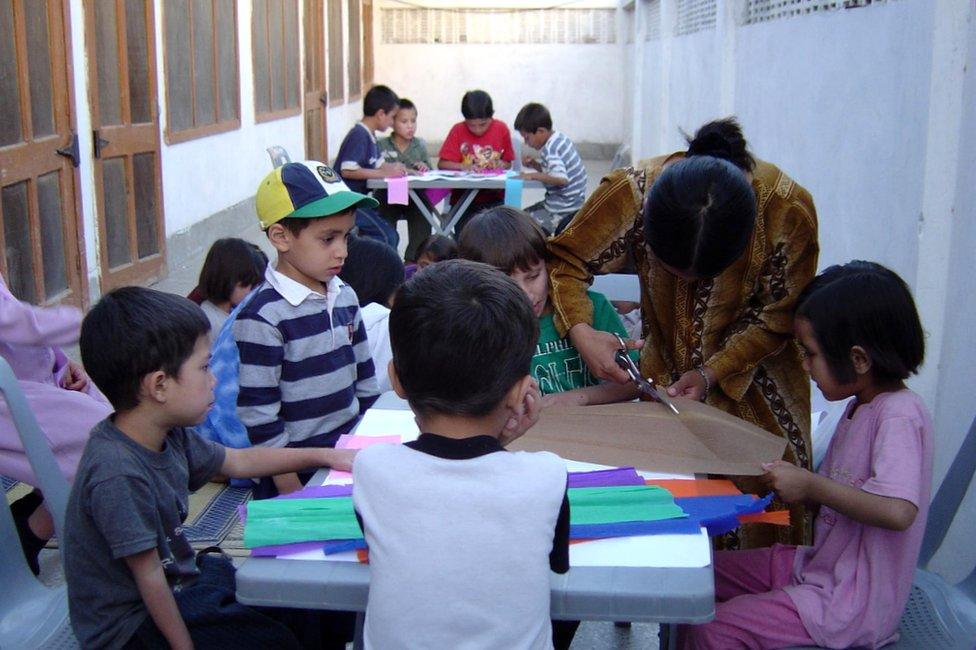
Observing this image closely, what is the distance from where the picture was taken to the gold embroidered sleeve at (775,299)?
7.52 ft

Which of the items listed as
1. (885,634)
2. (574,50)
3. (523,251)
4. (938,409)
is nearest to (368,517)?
(885,634)

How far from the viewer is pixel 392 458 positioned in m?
1.49

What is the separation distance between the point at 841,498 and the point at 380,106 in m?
6.36

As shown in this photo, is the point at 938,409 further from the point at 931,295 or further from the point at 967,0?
the point at 967,0

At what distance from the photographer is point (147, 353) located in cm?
195

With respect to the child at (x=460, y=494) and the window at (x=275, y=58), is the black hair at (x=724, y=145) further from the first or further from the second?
the window at (x=275, y=58)

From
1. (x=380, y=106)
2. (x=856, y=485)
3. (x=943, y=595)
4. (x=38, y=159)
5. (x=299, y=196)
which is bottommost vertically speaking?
(x=943, y=595)

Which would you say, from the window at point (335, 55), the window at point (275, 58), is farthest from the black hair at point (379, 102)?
the window at point (335, 55)

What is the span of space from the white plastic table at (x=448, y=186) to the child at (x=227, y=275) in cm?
351

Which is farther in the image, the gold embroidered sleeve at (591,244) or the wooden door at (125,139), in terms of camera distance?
the wooden door at (125,139)

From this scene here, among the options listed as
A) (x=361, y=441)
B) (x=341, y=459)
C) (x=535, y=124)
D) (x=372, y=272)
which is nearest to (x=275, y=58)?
(x=535, y=124)

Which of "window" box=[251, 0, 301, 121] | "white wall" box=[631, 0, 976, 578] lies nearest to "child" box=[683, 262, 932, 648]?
"white wall" box=[631, 0, 976, 578]

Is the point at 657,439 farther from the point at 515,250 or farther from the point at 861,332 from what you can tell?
the point at 515,250

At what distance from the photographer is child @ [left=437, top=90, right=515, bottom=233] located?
8.50 m
